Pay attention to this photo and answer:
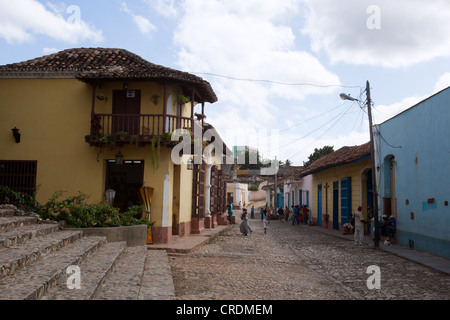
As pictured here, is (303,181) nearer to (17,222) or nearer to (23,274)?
(17,222)

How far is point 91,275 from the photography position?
587 centimetres

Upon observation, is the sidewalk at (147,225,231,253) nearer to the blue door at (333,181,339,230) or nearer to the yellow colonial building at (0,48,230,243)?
the yellow colonial building at (0,48,230,243)

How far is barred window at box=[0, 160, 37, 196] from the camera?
1291 cm

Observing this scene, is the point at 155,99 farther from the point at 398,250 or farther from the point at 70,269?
the point at 398,250

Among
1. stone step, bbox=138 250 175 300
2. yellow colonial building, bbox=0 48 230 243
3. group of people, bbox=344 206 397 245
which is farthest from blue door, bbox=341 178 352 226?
stone step, bbox=138 250 175 300

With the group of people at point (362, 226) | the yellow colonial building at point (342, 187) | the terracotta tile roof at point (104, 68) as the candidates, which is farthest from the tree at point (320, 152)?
the terracotta tile roof at point (104, 68)

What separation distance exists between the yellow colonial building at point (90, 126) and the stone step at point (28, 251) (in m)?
4.52

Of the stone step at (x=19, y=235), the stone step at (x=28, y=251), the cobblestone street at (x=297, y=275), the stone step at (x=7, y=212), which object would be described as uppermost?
the stone step at (x=7, y=212)

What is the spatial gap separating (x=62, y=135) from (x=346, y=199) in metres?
13.5

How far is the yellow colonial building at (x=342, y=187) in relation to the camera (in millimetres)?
18562

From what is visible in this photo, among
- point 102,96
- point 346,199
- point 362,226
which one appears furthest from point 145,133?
point 346,199

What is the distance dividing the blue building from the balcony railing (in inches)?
288

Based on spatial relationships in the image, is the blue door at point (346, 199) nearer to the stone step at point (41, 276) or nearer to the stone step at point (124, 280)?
the stone step at point (124, 280)
